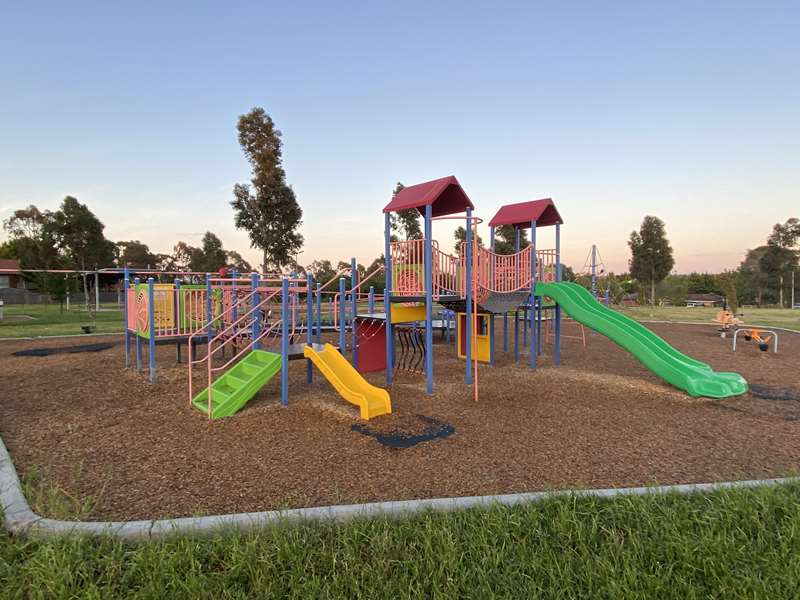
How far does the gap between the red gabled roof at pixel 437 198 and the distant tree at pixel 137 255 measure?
2531 inches

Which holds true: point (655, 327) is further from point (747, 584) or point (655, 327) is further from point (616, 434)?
point (747, 584)

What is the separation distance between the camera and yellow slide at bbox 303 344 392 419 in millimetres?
5879

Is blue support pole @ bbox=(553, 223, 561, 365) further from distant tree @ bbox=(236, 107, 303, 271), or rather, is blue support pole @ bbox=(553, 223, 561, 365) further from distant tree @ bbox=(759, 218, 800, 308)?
distant tree @ bbox=(759, 218, 800, 308)

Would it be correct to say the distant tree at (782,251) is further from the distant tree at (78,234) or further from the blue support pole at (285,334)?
the distant tree at (78,234)

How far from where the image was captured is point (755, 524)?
2969 millimetres

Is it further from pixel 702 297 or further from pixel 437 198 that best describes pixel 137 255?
pixel 702 297

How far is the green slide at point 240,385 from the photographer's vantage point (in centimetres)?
596

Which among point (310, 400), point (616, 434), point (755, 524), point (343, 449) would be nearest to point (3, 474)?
point (343, 449)

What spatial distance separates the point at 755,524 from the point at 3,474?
5806 mm

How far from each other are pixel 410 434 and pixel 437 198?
4095mm

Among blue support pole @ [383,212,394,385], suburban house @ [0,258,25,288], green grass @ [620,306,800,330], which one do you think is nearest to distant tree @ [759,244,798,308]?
green grass @ [620,306,800,330]

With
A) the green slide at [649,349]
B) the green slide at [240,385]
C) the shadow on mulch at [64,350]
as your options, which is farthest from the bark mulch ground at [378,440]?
the shadow on mulch at [64,350]

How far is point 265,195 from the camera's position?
997 inches

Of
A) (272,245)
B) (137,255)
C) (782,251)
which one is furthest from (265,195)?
(782,251)
